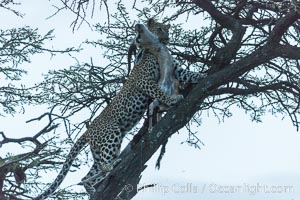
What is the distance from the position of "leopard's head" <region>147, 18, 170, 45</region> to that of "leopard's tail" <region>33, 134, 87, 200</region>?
109cm

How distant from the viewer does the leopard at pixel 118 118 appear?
235 inches

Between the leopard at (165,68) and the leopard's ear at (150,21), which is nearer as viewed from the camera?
the leopard at (165,68)

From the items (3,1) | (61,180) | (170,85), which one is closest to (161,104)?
(170,85)

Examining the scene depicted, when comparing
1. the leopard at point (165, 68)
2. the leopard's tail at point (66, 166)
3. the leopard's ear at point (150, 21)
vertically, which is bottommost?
A: the leopard's tail at point (66, 166)

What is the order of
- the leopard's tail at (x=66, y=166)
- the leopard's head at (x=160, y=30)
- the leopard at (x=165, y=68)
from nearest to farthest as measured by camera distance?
the leopard at (x=165, y=68) < the leopard's tail at (x=66, y=166) < the leopard's head at (x=160, y=30)

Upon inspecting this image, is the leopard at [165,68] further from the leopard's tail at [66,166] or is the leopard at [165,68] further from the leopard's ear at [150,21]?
the leopard's tail at [66,166]

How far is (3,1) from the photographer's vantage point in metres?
5.60

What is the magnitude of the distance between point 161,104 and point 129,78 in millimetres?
583

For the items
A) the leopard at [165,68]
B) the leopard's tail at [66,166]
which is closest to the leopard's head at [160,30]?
the leopard at [165,68]

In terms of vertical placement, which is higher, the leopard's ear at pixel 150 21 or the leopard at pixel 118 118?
the leopard's ear at pixel 150 21

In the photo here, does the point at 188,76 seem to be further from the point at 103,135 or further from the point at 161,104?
the point at 103,135

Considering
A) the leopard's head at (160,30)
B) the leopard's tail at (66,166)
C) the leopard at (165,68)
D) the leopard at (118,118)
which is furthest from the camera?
the leopard's head at (160,30)

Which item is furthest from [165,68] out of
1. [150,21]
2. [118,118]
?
[118,118]

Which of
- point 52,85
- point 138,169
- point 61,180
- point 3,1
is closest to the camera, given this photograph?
point 138,169
